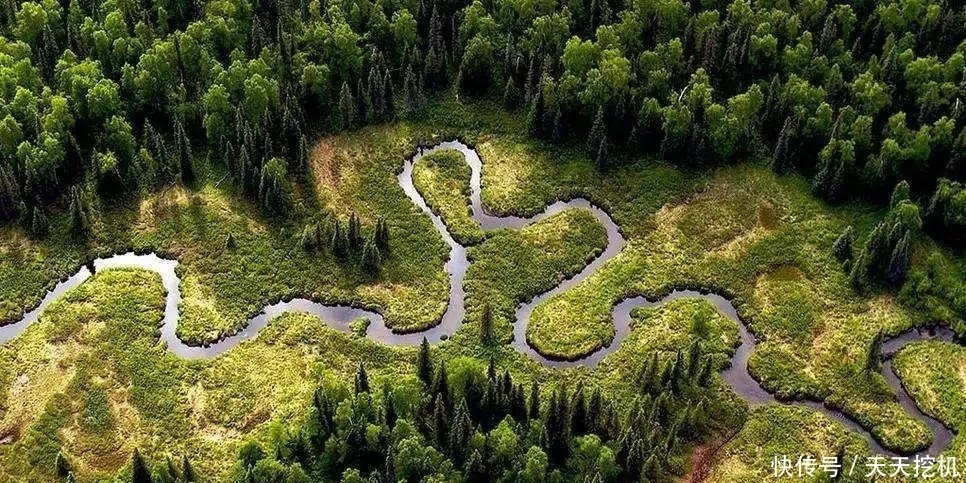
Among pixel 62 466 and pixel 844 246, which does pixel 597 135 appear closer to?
pixel 844 246

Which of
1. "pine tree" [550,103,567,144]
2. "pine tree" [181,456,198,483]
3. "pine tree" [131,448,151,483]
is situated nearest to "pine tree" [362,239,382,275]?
"pine tree" [550,103,567,144]

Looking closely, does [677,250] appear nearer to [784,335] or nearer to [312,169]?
[784,335]

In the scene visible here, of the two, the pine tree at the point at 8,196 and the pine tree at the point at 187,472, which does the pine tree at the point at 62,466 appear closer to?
the pine tree at the point at 187,472

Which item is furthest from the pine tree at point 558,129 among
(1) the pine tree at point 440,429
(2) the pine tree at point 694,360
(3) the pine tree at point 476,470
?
(3) the pine tree at point 476,470

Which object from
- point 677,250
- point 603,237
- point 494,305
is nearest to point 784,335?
point 677,250

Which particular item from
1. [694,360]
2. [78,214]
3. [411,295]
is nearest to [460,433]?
[411,295]
